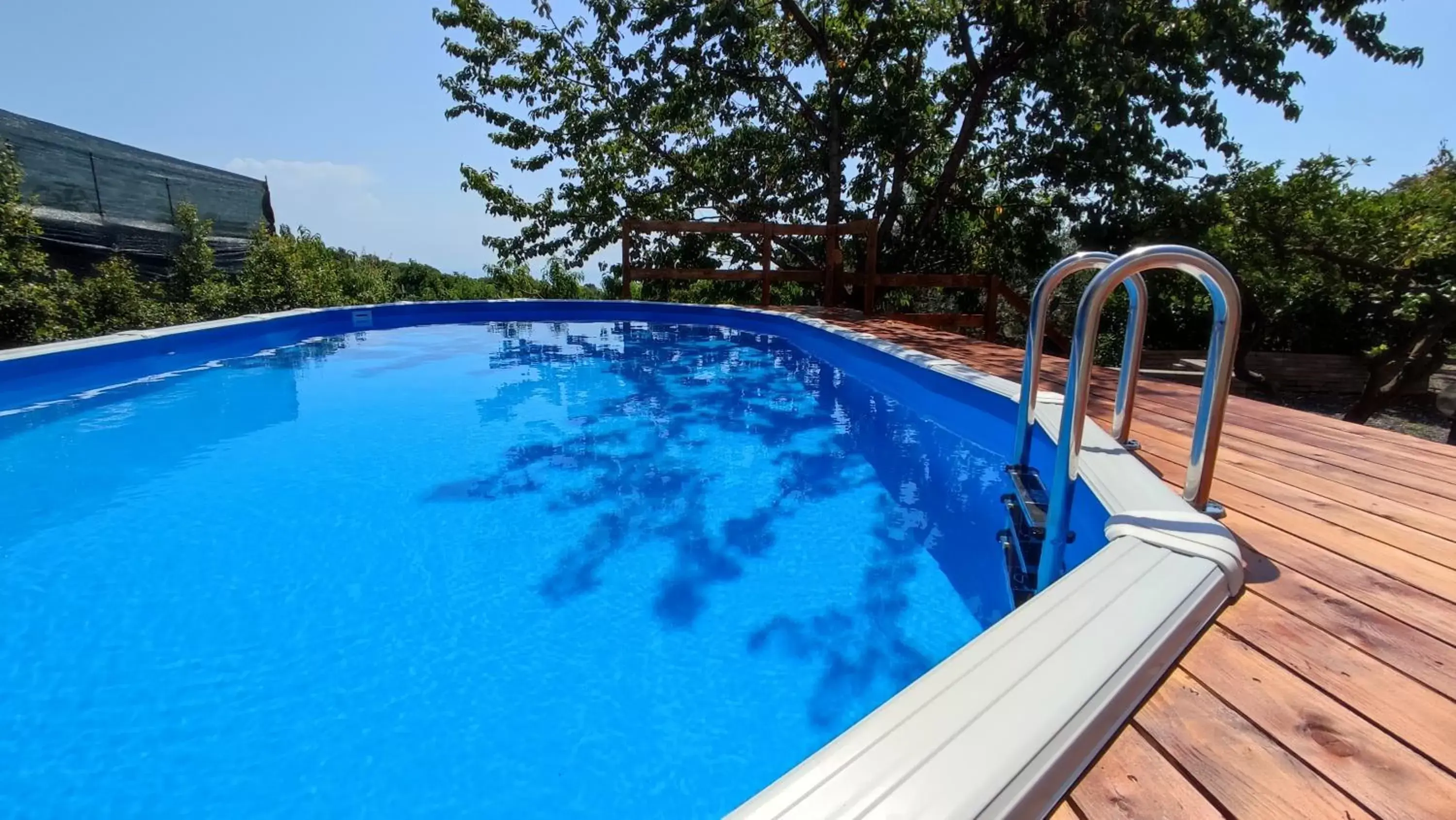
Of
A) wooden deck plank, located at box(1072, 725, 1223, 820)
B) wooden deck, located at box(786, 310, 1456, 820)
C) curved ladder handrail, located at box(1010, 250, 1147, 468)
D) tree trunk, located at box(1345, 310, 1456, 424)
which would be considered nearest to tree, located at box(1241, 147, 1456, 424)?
tree trunk, located at box(1345, 310, 1456, 424)

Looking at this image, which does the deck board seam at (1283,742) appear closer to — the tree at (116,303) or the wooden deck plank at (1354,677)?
the wooden deck plank at (1354,677)

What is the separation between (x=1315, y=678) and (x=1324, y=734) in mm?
177

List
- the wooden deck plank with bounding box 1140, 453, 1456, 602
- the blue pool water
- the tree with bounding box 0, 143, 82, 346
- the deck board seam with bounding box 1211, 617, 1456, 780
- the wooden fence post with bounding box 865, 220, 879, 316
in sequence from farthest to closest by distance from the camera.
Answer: the wooden fence post with bounding box 865, 220, 879, 316 → the tree with bounding box 0, 143, 82, 346 → the blue pool water → the wooden deck plank with bounding box 1140, 453, 1456, 602 → the deck board seam with bounding box 1211, 617, 1456, 780

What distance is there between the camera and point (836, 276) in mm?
9805

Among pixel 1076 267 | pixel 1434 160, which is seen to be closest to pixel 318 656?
pixel 1076 267

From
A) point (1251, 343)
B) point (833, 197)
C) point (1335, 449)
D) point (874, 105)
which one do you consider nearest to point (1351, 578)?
point (1335, 449)

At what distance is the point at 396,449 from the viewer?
4312 mm

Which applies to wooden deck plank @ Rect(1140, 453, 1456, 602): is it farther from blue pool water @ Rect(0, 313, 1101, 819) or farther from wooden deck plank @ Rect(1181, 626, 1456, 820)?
wooden deck plank @ Rect(1181, 626, 1456, 820)

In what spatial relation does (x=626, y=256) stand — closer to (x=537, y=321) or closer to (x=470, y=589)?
(x=537, y=321)

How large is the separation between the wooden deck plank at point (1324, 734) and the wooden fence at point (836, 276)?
7.83 m

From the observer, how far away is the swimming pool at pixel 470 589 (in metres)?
1.81

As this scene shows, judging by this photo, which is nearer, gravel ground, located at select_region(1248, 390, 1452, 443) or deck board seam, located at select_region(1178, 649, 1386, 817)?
deck board seam, located at select_region(1178, 649, 1386, 817)

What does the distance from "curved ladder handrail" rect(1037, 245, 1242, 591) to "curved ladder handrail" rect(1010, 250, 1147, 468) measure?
0.65ft

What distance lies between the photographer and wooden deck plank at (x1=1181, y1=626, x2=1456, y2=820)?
0.86 metres
